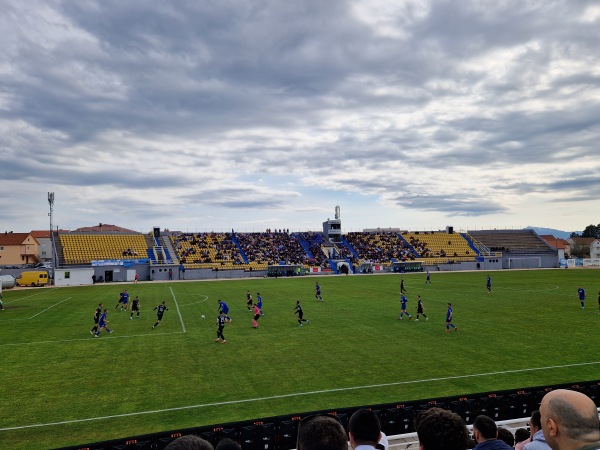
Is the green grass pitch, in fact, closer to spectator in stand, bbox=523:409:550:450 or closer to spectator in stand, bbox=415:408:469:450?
spectator in stand, bbox=523:409:550:450

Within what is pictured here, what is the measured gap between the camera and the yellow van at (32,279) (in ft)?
192

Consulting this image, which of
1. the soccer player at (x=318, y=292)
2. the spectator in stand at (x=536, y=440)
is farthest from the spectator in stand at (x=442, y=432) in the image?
the soccer player at (x=318, y=292)

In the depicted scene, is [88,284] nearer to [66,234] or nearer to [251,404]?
[66,234]

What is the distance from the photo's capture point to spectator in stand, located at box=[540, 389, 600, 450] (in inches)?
120

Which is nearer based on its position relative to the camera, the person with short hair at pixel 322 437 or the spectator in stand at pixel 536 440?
the person with short hair at pixel 322 437

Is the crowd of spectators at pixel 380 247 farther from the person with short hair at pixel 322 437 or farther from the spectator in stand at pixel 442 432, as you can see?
the person with short hair at pixel 322 437

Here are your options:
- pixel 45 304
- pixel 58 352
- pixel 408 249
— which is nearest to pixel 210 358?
pixel 58 352

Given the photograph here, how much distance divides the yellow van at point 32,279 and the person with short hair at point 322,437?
217 ft

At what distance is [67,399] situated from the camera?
1395 cm

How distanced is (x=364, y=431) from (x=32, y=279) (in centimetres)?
6601

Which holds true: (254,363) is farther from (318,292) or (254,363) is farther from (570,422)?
(318,292)

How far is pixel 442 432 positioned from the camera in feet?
11.6

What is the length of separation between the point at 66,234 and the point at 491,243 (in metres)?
85.0

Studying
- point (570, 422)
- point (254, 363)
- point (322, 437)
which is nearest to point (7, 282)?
point (254, 363)
